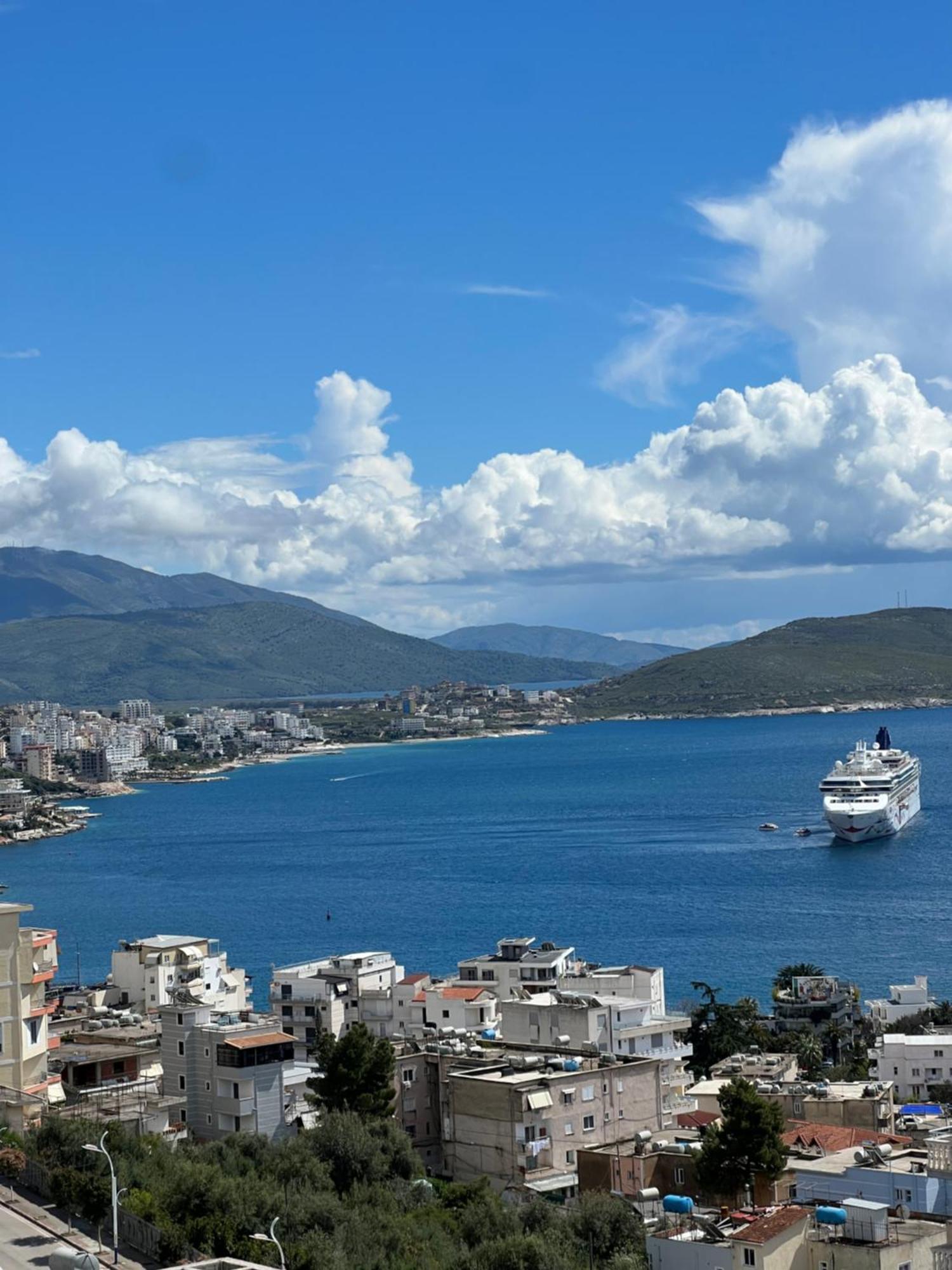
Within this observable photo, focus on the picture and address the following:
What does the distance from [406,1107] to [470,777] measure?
93.5 meters

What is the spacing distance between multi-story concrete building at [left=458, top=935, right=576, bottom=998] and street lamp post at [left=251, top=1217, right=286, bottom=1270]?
1574cm

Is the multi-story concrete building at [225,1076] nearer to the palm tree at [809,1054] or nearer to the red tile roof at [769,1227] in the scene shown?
the red tile roof at [769,1227]

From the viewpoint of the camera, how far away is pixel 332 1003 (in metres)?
25.9

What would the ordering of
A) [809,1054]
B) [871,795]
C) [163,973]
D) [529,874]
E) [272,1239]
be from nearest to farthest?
1. [272,1239]
2. [809,1054]
3. [163,973]
4. [529,874]
5. [871,795]

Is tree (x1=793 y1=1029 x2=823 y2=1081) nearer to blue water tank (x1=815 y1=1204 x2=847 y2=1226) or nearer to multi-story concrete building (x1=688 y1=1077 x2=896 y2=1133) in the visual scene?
multi-story concrete building (x1=688 y1=1077 x2=896 y2=1133)

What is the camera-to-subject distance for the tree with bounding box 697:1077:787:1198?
13.4 m

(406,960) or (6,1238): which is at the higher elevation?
(6,1238)

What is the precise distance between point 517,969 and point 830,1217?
58.7ft

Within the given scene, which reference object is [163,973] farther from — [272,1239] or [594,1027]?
[272,1239]

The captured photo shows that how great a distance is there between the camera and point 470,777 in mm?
110375

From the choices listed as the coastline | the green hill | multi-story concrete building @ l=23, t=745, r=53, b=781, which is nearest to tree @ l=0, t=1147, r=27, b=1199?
multi-story concrete building @ l=23, t=745, r=53, b=781

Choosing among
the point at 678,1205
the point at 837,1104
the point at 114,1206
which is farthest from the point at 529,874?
the point at 114,1206

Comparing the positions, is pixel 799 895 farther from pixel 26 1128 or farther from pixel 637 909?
pixel 26 1128

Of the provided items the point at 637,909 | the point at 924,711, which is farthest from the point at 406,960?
the point at 924,711
